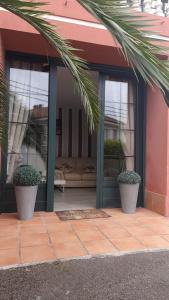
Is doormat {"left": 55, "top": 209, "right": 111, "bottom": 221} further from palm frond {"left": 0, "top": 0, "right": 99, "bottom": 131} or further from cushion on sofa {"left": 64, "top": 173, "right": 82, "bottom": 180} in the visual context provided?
cushion on sofa {"left": 64, "top": 173, "right": 82, "bottom": 180}

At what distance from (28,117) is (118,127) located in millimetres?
1700

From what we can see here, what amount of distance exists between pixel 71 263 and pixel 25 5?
2272mm

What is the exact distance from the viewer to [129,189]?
466cm

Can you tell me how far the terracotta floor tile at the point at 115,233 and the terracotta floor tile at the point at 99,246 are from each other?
0.74ft

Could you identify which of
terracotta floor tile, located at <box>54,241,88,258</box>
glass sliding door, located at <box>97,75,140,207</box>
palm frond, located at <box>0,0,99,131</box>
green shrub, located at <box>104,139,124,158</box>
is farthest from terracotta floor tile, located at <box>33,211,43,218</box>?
palm frond, located at <box>0,0,99,131</box>

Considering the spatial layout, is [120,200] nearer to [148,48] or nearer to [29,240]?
[29,240]

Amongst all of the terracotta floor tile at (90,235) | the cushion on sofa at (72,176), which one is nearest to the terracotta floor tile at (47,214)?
the terracotta floor tile at (90,235)

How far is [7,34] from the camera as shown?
3873 mm

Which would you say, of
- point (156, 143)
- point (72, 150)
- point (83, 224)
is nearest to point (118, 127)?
point (156, 143)

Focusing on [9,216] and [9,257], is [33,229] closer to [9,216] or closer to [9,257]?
[9,216]

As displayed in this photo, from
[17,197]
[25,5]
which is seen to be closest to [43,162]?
[17,197]

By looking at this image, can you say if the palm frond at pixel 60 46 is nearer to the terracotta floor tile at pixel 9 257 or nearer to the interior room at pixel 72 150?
the terracotta floor tile at pixel 9 257

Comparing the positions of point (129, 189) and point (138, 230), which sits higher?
point (129, 189)

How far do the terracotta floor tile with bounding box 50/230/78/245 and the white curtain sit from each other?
58.6 inches
